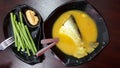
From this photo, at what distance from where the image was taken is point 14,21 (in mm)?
946

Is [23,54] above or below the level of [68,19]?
below

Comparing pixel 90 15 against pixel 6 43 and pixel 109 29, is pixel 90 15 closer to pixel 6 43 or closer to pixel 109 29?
pixel 109 29

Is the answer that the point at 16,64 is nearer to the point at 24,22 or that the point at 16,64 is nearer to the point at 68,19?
the point at 24,22

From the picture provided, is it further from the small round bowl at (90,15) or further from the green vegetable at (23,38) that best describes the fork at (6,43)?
Result: the small round bowl at (90,15)

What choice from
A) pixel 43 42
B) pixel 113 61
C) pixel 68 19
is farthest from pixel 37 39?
pixel 113 61

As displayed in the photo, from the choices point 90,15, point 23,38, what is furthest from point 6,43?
point 90,15

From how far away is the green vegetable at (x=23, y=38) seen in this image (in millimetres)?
924

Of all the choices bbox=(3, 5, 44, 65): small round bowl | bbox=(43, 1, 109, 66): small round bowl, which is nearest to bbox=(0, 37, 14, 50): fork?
bbox=(3, 5, 44, 65): small round bowl

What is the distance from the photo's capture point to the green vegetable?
92 centimetres

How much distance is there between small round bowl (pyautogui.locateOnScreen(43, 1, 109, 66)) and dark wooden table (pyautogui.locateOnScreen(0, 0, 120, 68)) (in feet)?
0.11

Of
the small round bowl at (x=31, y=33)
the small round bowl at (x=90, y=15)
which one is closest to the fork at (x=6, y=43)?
the small round bowl at (x=31, y=33)

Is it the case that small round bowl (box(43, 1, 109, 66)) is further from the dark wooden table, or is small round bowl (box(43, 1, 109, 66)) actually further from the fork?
the fork

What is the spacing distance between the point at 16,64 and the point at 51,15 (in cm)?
24

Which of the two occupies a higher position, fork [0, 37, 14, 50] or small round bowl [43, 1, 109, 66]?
small round bowl [43, 1, 109, 66]
